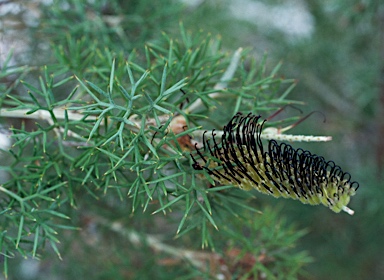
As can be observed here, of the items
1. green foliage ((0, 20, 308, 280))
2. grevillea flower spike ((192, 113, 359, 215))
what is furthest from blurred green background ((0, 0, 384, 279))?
grevillea flower spike ((192, 113, 359, 215))

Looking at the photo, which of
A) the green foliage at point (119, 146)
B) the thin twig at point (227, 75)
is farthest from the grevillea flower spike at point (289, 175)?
the thin twig at point (227, 75)

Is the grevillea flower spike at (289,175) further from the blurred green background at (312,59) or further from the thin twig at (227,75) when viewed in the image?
the blurred green background at (312,59)

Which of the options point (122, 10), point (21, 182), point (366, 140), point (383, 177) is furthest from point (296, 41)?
point (21, 182)

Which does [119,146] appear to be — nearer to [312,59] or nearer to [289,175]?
[289,175]

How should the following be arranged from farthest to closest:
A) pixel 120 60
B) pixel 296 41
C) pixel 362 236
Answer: pixel 296 41 < pixel 362 236 < pixel 120 60

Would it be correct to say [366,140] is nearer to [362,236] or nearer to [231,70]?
[362,236]

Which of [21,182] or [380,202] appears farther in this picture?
[380,202]

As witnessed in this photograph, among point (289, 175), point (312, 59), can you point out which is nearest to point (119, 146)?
point (289, 175)

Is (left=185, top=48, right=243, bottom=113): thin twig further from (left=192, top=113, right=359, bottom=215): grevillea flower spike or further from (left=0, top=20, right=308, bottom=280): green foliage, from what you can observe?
(left=192, top=113, right=359, bottom=215): grevillea flower spike

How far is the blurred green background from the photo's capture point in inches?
28.1

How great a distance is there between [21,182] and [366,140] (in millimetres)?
1049

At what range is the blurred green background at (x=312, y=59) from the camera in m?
0.71

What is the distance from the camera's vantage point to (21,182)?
1.61 feet

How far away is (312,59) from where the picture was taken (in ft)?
4.02
